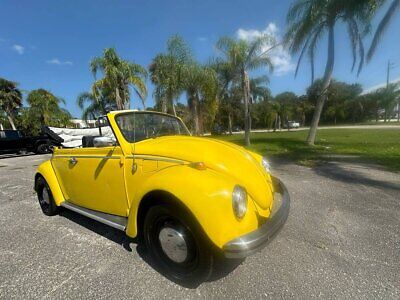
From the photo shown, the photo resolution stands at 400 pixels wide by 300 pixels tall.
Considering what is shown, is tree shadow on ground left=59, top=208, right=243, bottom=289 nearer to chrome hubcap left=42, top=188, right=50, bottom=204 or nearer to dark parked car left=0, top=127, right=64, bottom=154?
chrome hubcap left=42, top=188, right=50, bottom=204

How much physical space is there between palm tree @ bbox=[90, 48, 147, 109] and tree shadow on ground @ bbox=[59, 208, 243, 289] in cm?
1223

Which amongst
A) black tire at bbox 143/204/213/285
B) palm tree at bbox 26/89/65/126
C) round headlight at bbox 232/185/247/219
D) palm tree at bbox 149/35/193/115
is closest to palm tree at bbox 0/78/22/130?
palm tree at bbox 26/89/65/126

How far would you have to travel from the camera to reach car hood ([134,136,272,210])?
91.8 inches

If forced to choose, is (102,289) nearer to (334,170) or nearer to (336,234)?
(336,234)

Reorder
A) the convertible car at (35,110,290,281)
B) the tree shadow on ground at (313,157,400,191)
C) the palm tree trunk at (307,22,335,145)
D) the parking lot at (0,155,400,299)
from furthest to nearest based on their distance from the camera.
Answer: the palm tree trunk at (307,22,335,145), the tree shadow on ground at (313,157,400,191), the parking lot at (0,155,400,299), the convertible car at (35,110,290,281)

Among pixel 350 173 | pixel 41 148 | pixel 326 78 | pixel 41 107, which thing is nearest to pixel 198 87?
pixel 326 78

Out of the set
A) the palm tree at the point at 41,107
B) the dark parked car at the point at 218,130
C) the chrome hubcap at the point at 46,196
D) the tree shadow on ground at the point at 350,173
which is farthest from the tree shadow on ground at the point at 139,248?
the dark parked car at the point at 218,130

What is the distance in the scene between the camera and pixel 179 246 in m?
2.25

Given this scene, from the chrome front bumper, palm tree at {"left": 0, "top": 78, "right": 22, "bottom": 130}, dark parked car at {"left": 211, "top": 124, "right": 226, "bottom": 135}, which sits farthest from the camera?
dark parked car at {"left": 211, "top": 124, "right": 226, "bottom": 135}

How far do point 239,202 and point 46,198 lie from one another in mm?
3703

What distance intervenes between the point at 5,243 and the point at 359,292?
13.7ft

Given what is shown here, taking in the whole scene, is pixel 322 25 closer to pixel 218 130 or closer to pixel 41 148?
pixel 41 148

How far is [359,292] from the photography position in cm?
209

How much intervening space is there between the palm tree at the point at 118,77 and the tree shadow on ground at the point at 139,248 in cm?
1223
